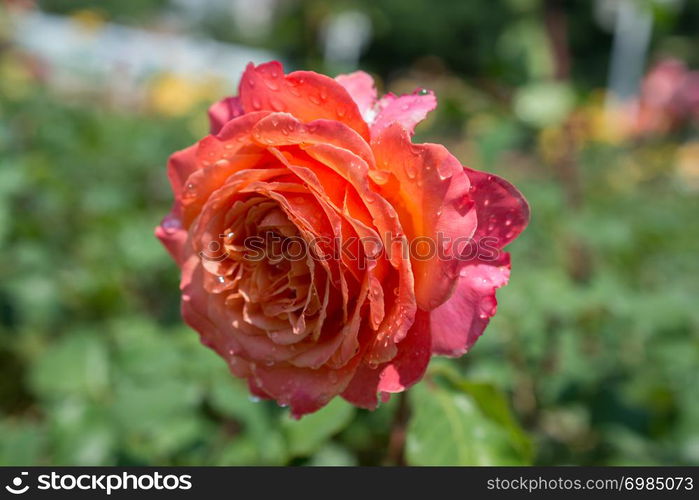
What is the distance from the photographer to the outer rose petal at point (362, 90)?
733 millimetres

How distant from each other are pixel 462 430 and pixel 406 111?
463mm

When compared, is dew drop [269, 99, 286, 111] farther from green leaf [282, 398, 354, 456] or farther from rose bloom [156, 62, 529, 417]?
green leaf [282, 398, 354, 456]

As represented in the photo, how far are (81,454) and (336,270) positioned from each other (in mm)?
823

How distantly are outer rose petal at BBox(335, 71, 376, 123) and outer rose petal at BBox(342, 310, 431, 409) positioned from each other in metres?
0.27

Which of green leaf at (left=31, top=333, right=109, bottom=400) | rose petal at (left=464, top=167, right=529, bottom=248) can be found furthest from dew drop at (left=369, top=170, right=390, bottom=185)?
green leaf at (left=31, top=333, right=109, bottom=400)

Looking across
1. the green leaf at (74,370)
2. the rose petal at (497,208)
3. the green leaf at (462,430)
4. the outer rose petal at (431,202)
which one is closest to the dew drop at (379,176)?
the outer rose petal at (431,202)

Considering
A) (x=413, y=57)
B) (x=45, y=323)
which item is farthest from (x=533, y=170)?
(x=413, y=57)

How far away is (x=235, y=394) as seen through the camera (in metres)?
1.25

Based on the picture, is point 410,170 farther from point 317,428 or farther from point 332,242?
point 317,428

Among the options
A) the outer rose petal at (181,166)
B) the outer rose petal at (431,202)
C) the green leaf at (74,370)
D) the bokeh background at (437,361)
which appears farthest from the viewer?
the green leaf at (74,370)

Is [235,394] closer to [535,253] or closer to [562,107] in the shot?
[562,107]

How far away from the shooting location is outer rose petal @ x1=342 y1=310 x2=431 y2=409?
0.64 m

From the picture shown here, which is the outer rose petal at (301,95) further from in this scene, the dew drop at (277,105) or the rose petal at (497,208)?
the rose petal at (497,208)

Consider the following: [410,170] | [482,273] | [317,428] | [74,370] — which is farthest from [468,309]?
[74,370]
